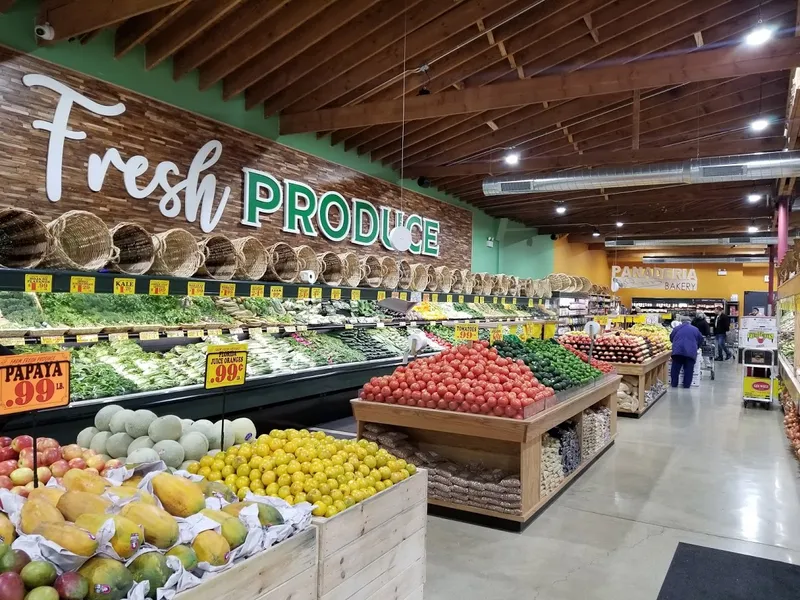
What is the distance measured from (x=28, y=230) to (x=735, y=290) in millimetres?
27446

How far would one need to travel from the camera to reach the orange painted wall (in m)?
20.9

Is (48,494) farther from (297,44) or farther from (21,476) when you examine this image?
(297,44)

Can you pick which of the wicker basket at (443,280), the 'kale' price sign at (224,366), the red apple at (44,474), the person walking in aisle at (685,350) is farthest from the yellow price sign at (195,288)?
the person walking in aisle at (685,350)

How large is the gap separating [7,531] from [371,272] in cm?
689

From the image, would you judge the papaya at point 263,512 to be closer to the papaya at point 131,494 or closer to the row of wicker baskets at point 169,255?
the papaya at point 131,494

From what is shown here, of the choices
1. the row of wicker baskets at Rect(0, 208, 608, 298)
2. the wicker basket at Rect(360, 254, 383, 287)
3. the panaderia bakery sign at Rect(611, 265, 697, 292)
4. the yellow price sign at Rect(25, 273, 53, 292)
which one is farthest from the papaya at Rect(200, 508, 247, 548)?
the panaderia bakery sign at Rect(611, 265, 697, 292)

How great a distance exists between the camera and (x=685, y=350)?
10812mm

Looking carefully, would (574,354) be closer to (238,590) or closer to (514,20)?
(514,20)

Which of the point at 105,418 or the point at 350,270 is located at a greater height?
the point at 350,270

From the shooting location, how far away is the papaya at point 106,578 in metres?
1.51

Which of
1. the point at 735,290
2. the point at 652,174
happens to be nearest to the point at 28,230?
the point at 652,174

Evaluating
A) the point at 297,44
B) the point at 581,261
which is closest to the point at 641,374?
the point at 297,44

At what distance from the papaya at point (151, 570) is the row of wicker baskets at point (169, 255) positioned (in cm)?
324

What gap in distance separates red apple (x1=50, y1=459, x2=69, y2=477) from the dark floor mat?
298 centimetres
